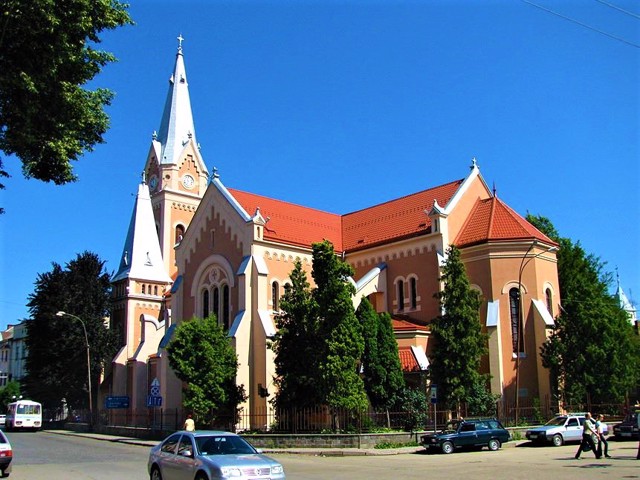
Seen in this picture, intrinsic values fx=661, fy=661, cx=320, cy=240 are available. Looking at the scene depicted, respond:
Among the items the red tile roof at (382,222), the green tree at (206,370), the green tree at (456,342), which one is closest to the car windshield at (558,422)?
the green tree at (456,342)

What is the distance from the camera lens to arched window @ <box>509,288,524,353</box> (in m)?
35.4

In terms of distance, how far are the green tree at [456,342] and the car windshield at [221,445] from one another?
63.4 ft

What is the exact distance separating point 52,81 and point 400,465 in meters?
15.5

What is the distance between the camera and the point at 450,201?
127ft

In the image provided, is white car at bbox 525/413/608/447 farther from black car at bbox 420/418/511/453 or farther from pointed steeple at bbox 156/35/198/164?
pointed steeple at bbox 156/35/198/164

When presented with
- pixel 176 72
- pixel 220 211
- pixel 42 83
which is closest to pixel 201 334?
A: pixel 220 211

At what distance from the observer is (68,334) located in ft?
171

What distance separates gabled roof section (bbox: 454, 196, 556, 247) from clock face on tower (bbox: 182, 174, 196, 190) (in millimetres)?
35178

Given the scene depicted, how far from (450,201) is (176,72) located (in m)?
41.8

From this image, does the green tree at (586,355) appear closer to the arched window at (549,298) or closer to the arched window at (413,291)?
the arched window at (549,298)

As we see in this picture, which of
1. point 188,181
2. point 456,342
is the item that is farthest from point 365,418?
point 188,181

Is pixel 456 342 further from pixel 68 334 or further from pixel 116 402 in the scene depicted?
pixel 68 334

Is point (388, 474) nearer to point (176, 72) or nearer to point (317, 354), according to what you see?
point (317, 354)

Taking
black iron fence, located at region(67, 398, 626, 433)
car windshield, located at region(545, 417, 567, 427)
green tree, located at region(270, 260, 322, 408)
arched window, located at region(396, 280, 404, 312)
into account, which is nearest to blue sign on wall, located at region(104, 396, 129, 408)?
black iron fence, located at region(67, 398, 626, 433)
